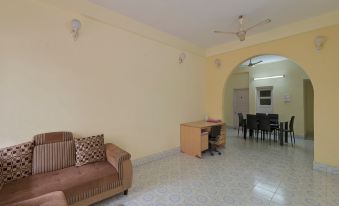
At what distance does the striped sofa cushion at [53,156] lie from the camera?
2.18m

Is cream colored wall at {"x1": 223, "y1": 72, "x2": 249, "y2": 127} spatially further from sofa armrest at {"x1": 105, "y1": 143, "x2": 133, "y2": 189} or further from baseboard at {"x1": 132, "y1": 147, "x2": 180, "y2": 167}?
sofa armrest at {"x1": 105, "y1": 143, "x2": 133, "y2": 189}

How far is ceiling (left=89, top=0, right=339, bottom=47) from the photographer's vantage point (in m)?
2.85

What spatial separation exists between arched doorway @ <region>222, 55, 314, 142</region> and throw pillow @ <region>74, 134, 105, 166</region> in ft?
15.4

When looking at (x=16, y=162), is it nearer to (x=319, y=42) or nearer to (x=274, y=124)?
(x=319, y=42)

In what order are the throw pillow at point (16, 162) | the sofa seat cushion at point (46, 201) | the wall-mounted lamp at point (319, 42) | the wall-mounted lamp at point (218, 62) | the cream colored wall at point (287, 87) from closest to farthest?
1. the sofa seat cushion at point (46, 201)
2. the throw pillow at point (16, 162)
3. the wall-mounted lamp at point (319, 42)
4. the wall-mounted lamp at point (218, 62)
5. the cream colored wall at point (287, 87)

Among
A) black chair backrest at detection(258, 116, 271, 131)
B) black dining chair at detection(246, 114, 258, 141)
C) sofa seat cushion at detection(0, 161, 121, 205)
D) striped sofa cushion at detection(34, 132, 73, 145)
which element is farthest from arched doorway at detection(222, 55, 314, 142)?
striped sofa cushion at detection(34, 132, 73, 145)

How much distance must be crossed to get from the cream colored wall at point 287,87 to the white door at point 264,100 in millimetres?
148

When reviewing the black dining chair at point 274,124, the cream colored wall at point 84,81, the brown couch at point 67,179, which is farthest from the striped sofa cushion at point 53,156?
the black dining chair at point 274,124

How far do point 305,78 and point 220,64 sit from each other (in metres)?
3.69

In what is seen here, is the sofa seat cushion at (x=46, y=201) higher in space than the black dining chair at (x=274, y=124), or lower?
lower

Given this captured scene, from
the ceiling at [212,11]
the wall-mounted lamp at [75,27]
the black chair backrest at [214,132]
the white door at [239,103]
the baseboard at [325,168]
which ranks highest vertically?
the ceiling at [212,11]

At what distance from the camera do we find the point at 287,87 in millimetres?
6453

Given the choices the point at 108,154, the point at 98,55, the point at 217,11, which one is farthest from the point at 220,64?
the point at 108,154

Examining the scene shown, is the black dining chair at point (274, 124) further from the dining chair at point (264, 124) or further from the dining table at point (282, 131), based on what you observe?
the dining chair at point (264, 124)
